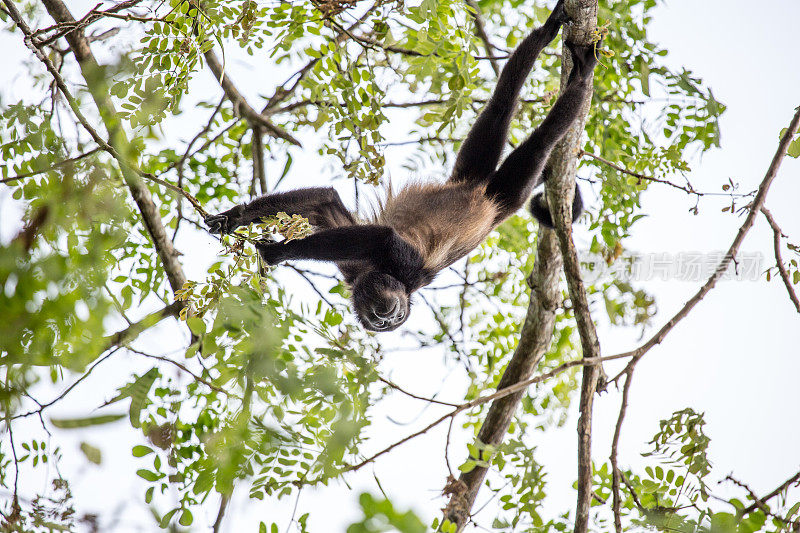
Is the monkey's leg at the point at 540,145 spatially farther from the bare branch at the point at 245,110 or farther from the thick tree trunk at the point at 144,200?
the thick tree trunk at the point at 144,200

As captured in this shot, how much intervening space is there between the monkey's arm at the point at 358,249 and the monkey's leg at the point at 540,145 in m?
0.81

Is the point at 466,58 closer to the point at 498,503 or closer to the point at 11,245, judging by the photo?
the point at 498,503

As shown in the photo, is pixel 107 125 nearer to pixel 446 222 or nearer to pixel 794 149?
pixel 794 149

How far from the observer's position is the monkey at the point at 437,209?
11.9 feet

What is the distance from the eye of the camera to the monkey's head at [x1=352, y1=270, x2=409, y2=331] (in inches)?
154

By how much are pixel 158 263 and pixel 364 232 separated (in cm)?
126

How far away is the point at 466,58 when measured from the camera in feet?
10.7

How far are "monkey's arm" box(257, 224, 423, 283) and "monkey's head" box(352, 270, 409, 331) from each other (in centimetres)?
10

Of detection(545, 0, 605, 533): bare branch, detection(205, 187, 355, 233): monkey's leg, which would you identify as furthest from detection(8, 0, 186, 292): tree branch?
detection(545, 0, 605, 533): bare branch

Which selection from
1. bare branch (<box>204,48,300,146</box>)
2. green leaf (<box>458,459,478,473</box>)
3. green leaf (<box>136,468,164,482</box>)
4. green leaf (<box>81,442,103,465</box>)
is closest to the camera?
green leaf (<box>81,442,103,465</box>)

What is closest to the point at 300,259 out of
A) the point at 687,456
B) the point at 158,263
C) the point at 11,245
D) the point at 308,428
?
the point at 158,263

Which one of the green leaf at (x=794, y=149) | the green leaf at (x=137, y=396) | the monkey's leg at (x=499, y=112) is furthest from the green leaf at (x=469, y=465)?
the monkey's leg at (x=499, y=112)

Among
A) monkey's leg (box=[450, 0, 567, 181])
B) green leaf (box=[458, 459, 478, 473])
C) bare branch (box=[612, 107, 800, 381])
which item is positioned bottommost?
green leaf (box=[458, 459, 478, 473])

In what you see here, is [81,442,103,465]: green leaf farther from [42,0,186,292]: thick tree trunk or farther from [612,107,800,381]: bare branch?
[612,107,800,381]: bare branch
